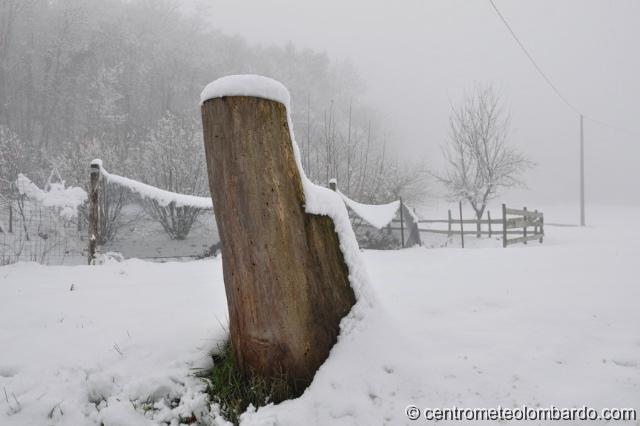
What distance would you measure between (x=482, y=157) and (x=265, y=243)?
17.3 meters

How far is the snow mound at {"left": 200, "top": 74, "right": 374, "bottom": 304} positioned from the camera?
168cm

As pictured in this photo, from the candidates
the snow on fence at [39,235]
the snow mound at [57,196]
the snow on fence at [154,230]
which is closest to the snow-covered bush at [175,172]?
the snow on fence at [154,230]

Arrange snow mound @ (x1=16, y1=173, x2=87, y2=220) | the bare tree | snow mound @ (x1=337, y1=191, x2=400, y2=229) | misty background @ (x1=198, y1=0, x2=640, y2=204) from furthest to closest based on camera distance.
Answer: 1. misty background @ (x1=198, y1=0, x2=640, y2=204)
2. the bare tree
3. snow mound @ (x1=337, y1=191, x2=400, y2=229)
4. snow mound @ (x1=16, y1=173, x2=87, y2=220)

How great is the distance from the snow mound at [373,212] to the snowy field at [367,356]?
3.61 meters

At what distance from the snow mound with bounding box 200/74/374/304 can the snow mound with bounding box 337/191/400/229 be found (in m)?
4.53

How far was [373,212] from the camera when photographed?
711 cm

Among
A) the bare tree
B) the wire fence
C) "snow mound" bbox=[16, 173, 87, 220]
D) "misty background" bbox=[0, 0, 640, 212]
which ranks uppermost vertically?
"misty background" bbox=[0, 0, 640, 212]

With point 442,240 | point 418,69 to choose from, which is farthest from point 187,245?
point 418,69

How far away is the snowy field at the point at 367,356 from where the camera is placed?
5.07 feet

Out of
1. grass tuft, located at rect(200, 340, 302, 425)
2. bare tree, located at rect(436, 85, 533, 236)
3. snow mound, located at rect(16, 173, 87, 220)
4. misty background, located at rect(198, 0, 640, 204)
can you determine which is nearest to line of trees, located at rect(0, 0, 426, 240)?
bare tree, located at rect(436, 85, 533, 236)

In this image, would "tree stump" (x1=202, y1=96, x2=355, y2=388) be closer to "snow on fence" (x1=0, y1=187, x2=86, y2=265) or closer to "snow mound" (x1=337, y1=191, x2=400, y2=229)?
"snow mound" (x1=337, y1=191, x2=400, y2=229)

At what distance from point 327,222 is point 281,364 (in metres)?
0.72

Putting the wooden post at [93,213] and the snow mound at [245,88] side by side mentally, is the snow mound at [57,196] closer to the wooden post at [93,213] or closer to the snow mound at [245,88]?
the wooden post at [93,213]

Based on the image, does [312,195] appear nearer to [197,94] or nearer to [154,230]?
[154,230]
